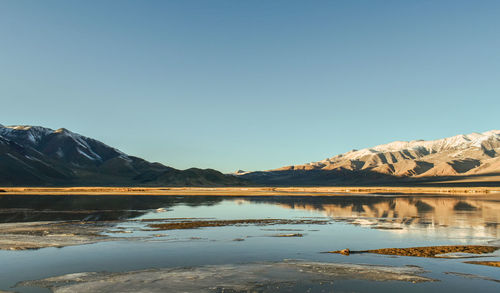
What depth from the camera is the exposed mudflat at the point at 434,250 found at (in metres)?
20.7

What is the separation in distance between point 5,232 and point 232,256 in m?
18.9

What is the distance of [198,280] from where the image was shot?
1535 cm

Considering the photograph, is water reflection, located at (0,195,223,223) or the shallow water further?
water reflection, located at (0,195,223,223)

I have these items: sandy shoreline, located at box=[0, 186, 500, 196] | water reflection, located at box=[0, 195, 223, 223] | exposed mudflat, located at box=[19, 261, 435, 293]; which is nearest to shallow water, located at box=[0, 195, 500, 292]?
exposed mudflat, located at box=[19, 261, 435, 293]

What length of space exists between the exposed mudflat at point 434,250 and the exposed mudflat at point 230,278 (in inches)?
138

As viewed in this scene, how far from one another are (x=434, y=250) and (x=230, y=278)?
12.3 meters

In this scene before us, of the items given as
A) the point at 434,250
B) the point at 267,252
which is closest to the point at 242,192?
the point at 267,252

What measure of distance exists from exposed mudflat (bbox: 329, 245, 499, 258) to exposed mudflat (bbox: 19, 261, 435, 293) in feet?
11.5

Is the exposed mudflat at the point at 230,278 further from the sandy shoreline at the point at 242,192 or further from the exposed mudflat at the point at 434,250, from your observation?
the sandy shoreline at the point at 242,192

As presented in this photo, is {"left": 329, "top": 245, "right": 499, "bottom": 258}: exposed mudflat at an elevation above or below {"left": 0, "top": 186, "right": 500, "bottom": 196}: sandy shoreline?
below

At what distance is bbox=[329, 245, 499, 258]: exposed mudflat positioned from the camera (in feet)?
67.8

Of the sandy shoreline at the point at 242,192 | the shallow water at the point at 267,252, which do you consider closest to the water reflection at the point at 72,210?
the shallow water at the point at 267,252

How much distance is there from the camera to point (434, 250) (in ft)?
70.1

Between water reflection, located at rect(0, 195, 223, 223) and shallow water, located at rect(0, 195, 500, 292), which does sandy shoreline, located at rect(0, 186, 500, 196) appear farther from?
shallow water, located at rect(0, 195, 500, 292)
